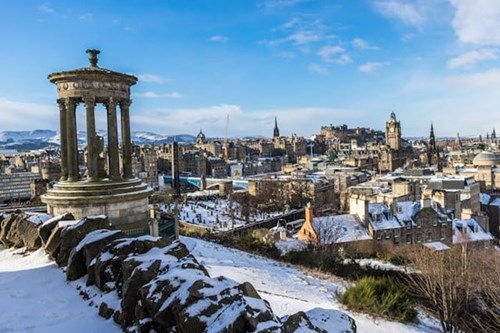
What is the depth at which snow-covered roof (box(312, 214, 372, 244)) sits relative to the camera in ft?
96.0

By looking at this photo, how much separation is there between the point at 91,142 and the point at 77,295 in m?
7.71

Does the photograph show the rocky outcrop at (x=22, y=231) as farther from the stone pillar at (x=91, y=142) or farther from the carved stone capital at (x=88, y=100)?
the carved stone capital at (x=88, y=100)

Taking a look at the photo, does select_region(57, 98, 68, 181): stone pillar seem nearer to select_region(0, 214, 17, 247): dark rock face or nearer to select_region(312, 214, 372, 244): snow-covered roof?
select_region(0, 214, 17, 247): dark rock face

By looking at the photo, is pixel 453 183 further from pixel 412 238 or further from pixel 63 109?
pixel 63 109

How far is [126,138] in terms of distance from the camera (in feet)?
Answer: 52.5

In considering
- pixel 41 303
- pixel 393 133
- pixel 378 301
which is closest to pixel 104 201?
pixel 41 303

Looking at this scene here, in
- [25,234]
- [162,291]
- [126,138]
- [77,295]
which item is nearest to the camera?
[162,291]

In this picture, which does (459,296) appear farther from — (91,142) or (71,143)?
(71,143)

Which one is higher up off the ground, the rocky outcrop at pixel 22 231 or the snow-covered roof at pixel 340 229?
the rocky outcrop at pixel 22 231

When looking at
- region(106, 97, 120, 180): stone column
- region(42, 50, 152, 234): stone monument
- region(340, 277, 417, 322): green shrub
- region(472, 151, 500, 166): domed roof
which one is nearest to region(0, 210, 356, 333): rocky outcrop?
region(42, 50, 152, 234): stone monument

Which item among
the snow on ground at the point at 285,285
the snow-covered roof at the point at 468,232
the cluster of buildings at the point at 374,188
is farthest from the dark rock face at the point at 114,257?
the snow-covered roof at the point at 468,232

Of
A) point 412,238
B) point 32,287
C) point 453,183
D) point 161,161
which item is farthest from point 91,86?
point 161,161

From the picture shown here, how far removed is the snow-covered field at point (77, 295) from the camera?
7090mm

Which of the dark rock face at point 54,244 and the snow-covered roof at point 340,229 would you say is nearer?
the dark rock face at point 54,244
